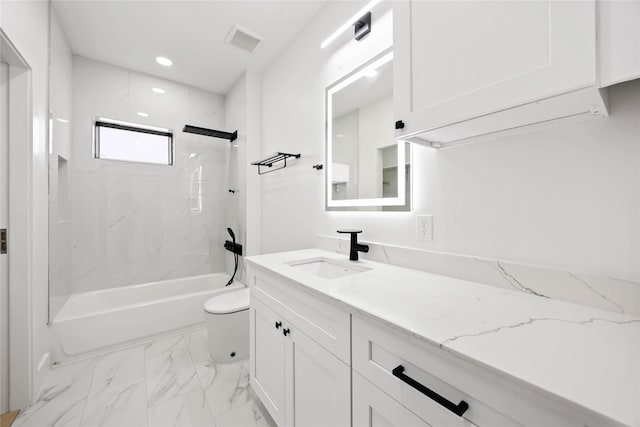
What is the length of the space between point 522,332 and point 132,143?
12.0 ft

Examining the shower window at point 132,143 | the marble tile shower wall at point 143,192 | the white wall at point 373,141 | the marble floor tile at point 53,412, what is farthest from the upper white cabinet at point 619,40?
the shower window at point 132,143

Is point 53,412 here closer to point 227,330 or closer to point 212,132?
point 227,330

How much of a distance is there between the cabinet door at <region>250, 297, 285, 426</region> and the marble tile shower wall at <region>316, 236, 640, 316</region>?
709 millimetres

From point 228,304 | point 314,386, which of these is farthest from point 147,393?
point 314,386

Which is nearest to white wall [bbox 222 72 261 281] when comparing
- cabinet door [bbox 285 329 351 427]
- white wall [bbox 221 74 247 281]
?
white wall [bbox 221 74 247 281]

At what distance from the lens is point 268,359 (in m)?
1.33

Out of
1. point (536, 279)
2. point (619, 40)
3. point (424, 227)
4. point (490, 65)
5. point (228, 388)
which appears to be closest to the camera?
point (619, 40)

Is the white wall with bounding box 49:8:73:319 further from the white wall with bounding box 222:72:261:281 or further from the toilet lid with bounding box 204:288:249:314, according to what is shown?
the white wall with bounding box 222:72:261:281

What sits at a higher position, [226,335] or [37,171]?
[37,171]

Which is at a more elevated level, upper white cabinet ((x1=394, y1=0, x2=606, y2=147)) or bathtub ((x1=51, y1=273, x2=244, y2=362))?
upper white cabinet ((x1=394, y1=0, x2=606, y2=147))

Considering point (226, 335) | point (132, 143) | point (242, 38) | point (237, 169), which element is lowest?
point (226, 335)

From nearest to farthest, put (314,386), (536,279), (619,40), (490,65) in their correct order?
(619,40)
(490,65)
(536,279)
(314,386)

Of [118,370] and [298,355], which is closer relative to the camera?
[298,355]

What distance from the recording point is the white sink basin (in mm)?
1415
